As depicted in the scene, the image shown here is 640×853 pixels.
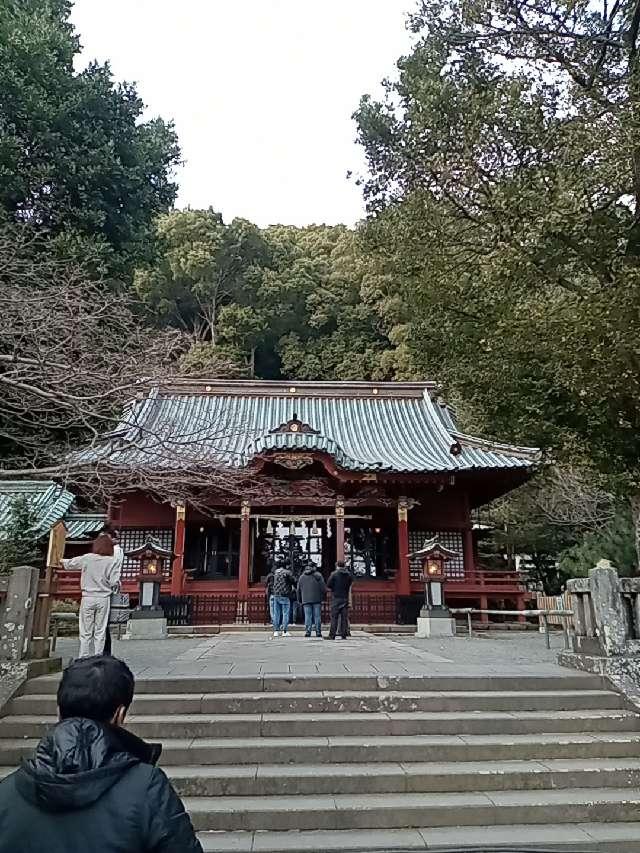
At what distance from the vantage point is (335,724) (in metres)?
5.18

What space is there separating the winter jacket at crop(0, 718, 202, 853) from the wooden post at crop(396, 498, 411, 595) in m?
14.8

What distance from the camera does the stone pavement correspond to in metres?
6.43

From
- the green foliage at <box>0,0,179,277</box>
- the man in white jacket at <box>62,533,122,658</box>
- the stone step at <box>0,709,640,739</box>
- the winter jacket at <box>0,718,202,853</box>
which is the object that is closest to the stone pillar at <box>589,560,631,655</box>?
the stone step at <box>0,709,640,739</box>

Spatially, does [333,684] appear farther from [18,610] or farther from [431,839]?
A: [18,610]

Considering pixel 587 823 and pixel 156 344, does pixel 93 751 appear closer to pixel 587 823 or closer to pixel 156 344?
pixel 587 823

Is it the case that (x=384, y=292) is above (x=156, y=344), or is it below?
above

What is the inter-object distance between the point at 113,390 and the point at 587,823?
598 centimetres

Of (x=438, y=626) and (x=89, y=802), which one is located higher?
(x=89, y=802)

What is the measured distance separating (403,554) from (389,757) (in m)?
11.4

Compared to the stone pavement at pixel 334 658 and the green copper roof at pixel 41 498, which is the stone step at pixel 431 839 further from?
the green copper roof at pixel 41 498

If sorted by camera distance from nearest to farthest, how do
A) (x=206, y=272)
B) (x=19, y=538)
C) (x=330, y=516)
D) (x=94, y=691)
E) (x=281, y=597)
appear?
1. (x=94, y=691)
2. (x=281, y=597)
3. (x=19, y=538)
4. (x=330, y=516)
5. (x=206, y=272)

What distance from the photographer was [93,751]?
5.64 feet

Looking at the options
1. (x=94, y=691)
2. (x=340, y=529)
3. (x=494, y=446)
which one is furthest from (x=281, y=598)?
(x=94, y=691)

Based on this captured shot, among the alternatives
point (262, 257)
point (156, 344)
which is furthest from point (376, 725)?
point (262, 257)
